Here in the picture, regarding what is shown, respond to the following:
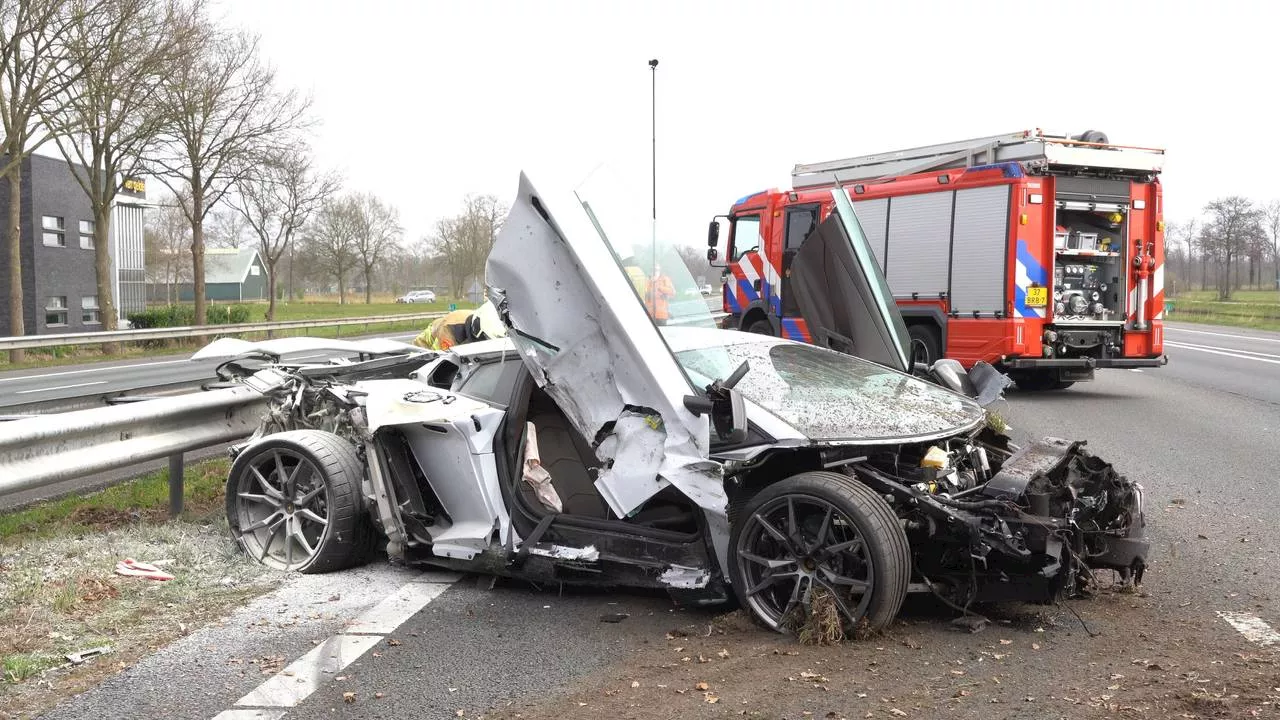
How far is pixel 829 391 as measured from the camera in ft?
16.3

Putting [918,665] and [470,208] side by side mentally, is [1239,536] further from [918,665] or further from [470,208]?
[470,208]

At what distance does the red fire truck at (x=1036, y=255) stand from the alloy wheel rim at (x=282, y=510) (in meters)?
8.40

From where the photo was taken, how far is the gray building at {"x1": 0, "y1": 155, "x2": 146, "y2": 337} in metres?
35.0

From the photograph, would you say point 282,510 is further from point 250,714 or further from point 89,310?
point 89,310

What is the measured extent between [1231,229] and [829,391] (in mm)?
70154

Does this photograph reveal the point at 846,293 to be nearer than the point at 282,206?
Yes

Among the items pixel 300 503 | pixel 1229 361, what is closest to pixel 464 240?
pixel 1229 361

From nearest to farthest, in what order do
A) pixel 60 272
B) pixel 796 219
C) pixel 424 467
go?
pixel 424 467 < pixel 796 219 < pixel 60 272

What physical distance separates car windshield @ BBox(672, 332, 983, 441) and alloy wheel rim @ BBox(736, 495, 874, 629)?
341 mm

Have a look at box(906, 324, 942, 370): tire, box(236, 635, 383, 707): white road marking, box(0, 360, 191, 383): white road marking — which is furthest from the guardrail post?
box(0, 360, 191, 383): white road marking

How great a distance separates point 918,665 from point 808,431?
1.02 m

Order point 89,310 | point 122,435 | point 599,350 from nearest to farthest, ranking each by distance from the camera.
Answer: point 599,350
point 122,435
point 89,310

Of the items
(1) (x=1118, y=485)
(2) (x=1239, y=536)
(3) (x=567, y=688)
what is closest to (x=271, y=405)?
(3) (x=567, y=688)

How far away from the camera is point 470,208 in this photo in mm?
54375
